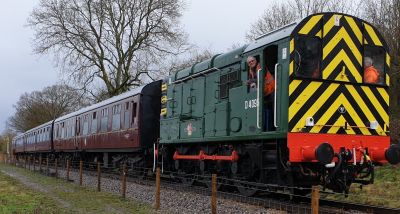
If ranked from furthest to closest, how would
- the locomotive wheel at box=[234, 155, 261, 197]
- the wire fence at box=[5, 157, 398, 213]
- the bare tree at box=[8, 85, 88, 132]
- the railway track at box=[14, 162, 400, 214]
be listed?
1. the bare tree at box=[8, 85, 88, 132]
2. the locomotive wheel at box=[234, 155, 261, 197]
3. the railway track at box=[14, 162, 400, 214]
4. the wire fence at box=[5, 157, 398, 213]

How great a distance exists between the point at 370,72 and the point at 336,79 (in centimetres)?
96

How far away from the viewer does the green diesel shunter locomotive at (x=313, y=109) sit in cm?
938

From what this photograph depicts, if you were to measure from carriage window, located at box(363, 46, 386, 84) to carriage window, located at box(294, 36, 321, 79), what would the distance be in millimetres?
1206

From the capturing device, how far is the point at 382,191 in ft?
43.9

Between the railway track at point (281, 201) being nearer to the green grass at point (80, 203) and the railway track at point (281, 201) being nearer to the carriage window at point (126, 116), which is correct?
the green grass at point (80, 203)

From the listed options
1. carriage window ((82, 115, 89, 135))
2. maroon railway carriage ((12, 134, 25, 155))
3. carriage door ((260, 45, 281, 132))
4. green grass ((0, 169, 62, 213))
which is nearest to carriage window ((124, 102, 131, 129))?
green grass ((0, 169, 62, 213))

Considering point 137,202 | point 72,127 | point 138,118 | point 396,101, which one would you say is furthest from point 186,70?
point 72,127

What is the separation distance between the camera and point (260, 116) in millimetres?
10305

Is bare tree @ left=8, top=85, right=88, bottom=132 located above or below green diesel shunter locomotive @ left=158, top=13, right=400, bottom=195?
above

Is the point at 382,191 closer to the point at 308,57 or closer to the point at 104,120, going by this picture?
the point at 308,57

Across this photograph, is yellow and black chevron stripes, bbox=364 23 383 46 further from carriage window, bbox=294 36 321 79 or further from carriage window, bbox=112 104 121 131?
carriage window, bbox=112 104 121 131

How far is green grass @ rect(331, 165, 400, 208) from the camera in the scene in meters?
11.5

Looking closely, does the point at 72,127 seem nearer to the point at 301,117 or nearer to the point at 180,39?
the point at 180,39

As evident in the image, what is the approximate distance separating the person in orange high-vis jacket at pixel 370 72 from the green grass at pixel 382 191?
2.59m
